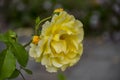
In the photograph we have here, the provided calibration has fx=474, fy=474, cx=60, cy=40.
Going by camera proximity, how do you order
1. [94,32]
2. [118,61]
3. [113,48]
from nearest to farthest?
[118,61] < [113,48] < [94,32]

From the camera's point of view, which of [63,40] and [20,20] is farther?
[20,20]

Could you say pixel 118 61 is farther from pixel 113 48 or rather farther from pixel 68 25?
pixel 68 25

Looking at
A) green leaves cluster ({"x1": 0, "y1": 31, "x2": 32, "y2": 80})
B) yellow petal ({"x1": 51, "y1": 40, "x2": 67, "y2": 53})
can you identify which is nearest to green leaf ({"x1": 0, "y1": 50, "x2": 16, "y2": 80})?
green leaves cluster ({"x1": 0, "y1": 31, "x2": 32, "y2": 80})

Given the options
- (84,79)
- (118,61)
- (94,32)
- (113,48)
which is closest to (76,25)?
(84,79)

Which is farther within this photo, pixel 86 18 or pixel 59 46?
pixel 86 18

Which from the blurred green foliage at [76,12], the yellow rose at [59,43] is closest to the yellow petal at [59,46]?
the yellow rose at [59,43]

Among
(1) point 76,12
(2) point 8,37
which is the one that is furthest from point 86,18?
(2) point 8,37

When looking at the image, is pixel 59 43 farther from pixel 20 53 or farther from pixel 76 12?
pixel 76 12
